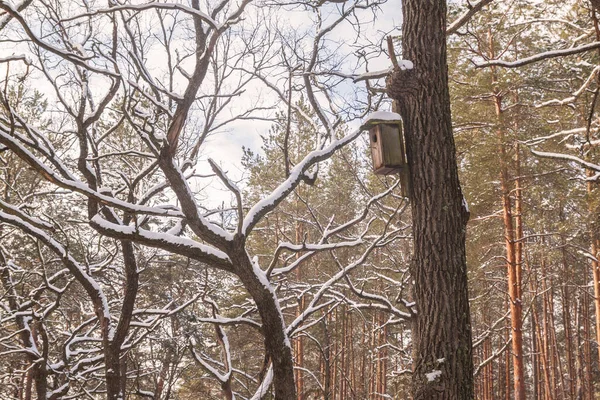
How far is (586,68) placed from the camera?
6113 mm

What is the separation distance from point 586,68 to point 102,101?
21.6 ft

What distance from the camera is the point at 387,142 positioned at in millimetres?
2650

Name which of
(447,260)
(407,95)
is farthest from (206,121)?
(447,260)

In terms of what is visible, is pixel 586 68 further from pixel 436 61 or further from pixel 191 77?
pixel 191 77

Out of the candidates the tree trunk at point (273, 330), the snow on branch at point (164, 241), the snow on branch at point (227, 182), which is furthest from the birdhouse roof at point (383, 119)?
the snow on branch at point (164, 241)

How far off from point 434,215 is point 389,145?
0.54 meters

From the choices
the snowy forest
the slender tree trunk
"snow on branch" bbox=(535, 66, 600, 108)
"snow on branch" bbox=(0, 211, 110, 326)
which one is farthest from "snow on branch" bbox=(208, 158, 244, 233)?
the slender tree trunk

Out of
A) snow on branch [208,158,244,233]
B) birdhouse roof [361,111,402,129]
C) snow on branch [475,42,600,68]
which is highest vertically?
snow on branch [475,42,600,68]

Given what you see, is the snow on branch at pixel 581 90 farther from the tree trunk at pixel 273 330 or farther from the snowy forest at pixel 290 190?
the tree trunk at pixel 273 330

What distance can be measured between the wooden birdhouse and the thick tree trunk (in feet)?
0.20

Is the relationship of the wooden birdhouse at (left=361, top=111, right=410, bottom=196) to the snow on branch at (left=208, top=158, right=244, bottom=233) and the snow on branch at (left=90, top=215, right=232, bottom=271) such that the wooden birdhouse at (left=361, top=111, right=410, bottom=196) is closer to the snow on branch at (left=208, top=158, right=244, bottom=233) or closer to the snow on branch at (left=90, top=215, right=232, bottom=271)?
the snow on branch at (left=208, top=158, right=244, bottom=233)

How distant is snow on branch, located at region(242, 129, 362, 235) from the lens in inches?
134

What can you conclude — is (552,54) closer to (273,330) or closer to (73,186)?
(273,330)

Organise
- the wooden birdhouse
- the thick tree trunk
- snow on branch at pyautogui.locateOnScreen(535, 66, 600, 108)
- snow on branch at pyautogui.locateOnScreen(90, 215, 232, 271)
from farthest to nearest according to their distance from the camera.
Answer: snow on branch at pyautogui.locateOnScreen(535, 66, 600, 108), snow on branch at pyautogui.locateOnScreen(90, 215, 232, 271), the wooden birdhouse, the thick tree trunk
